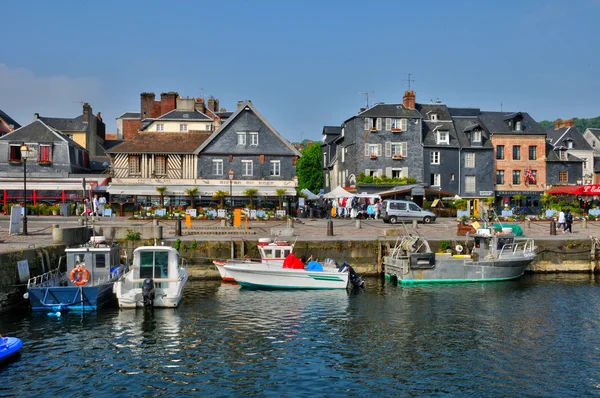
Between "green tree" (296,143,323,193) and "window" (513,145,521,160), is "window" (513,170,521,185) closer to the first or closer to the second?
"window" (513,145,521,160)

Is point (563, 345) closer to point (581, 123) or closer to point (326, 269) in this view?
point (326, 269)

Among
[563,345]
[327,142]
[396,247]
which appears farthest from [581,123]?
[563,345]

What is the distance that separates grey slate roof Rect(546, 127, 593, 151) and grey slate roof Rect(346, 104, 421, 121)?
61.2 feet

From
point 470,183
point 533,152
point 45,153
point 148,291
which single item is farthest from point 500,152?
point 148,291

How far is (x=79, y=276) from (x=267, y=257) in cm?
875

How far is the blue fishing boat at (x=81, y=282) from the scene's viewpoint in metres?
22.1

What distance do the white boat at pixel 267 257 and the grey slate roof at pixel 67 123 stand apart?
46.6 m

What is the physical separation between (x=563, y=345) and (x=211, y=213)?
30852mm

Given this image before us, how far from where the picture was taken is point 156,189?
4900 centimetres

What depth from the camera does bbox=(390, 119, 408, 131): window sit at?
190 ft

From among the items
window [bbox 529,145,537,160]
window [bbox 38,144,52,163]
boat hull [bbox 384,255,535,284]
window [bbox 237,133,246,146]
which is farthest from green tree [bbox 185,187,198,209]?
window [bbox 529,145,537,160]

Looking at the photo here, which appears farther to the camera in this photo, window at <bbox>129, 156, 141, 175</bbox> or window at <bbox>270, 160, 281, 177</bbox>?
window at <bbox>270, 160, 281, 177</bbox>

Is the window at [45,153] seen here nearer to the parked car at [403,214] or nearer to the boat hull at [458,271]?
the parked car at [403,214]

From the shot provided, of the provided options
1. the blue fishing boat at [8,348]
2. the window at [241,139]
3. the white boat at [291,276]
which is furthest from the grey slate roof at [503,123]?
the blue fishing boat at [8,348]
